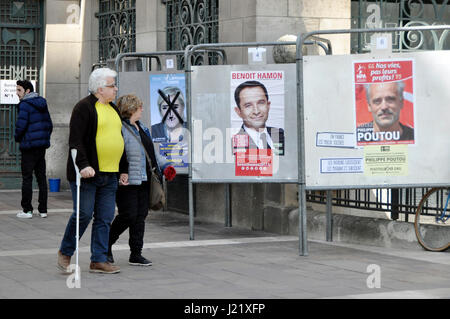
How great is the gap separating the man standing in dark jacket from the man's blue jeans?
4942 mm

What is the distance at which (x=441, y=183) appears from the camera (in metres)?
9.73

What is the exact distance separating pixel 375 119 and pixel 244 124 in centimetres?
156

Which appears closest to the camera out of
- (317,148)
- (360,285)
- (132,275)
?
(360,285)

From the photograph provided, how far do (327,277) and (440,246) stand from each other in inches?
81.0

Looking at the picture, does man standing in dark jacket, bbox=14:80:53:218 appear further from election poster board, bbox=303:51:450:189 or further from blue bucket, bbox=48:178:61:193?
election poster board, bbox=303:51:450:189

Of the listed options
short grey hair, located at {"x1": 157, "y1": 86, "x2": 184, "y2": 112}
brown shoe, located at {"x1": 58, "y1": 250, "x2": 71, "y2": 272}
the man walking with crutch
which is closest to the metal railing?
short grey hair, located at {"x1": 157, "y1": 86, "x2": 184, "y2": 112}

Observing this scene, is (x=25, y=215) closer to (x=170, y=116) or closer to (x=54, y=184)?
(x=170, y=116)

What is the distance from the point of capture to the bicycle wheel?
32.2ft

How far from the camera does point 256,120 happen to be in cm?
1039

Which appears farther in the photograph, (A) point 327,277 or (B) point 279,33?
(B) point 279,33

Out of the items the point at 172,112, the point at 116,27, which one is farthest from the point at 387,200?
the point at 116,27
